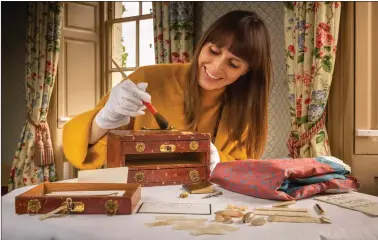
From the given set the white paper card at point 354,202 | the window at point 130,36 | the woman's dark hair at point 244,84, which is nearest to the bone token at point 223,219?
the white paper card at point 354,202

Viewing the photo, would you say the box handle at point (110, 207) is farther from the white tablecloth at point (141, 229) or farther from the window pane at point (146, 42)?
the window pane at point (146, 42)

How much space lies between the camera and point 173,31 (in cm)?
347

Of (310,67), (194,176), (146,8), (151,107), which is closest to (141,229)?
(194,176)

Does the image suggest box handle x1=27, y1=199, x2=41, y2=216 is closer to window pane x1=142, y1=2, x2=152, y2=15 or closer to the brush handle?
the brush handle

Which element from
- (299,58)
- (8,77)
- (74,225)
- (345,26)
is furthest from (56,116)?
(74,225)

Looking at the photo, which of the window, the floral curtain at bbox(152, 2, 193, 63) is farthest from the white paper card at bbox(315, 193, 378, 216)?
the window

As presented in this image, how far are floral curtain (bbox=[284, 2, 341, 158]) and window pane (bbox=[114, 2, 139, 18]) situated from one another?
1839mm

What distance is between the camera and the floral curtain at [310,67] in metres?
2.56

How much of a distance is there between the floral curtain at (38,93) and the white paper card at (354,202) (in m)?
3.48

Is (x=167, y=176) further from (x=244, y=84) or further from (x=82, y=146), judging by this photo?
(x=244, y=84)

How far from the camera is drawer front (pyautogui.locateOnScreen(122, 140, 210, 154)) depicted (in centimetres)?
123

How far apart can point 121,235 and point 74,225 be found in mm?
115

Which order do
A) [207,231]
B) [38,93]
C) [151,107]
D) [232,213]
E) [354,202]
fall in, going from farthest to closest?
[38,93] → [151,107] → [354,202] → [232,213] → [207,231]

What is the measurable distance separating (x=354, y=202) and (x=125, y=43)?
137 inches
